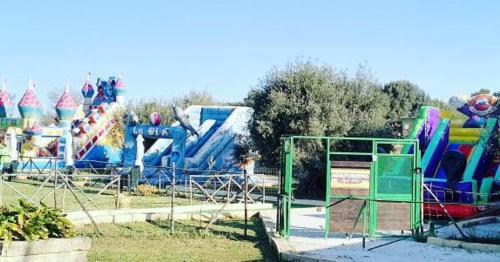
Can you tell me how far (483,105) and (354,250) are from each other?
1259 cm

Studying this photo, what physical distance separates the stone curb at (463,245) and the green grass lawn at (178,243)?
3558mm

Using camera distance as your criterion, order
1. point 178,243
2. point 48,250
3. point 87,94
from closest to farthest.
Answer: point 48,250 → point 178,243 → point 87,94

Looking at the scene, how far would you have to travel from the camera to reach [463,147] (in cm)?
2262

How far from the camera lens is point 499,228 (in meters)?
17.1

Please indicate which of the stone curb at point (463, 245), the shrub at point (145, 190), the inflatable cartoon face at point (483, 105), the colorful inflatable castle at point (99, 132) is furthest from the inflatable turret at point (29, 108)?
the stone curb at point (463, 245)

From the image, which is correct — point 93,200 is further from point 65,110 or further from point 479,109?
point 65,110

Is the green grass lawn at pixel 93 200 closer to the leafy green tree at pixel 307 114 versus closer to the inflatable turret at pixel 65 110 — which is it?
the leafy green tree at pixel 307 114

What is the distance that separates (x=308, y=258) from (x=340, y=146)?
1854cm

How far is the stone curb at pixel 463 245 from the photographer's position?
12.7 meters

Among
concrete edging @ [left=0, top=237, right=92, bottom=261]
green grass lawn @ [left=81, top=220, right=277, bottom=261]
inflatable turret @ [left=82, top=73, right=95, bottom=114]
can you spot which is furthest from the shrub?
inflatable turret @ [left=82, top=73, right=95, bottom=114]

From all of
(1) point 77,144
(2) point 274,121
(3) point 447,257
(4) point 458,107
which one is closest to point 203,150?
(2) point 274,121

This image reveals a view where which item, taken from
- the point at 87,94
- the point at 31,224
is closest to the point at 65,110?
the point at 87,94

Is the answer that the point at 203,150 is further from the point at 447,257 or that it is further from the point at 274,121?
the point at 447,257

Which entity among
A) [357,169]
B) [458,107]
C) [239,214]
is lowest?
[239,214]
